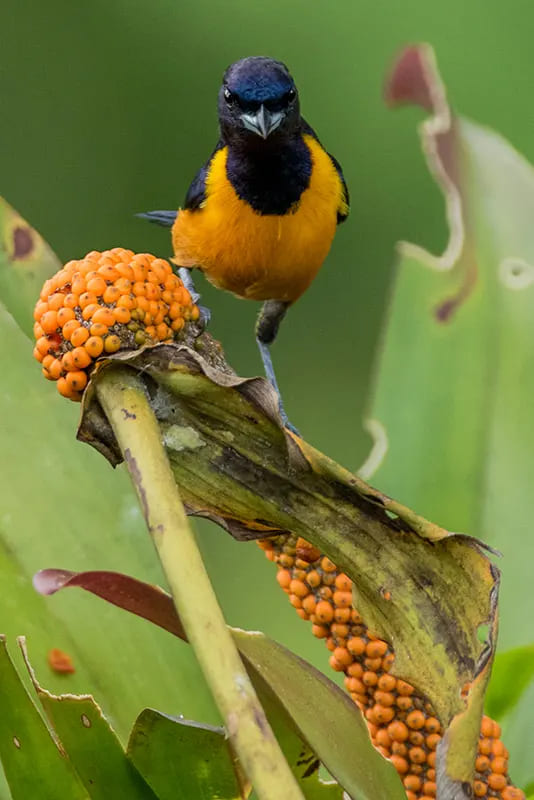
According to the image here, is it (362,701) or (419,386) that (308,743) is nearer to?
(362,701)

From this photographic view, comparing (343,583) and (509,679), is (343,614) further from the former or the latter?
(509,679)

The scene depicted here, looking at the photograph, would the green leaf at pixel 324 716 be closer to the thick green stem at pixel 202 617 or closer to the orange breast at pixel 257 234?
the thick green stem at pixel 202 617

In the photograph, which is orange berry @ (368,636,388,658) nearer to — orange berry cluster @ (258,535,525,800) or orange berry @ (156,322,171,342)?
orange berry cluster @ (258,535,525,800)

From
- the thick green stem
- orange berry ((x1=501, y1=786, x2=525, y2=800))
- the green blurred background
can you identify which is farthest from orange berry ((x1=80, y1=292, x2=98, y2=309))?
the green blurred background

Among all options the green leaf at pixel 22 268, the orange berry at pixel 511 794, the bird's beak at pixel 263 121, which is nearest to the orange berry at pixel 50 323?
the green leaf at pixel 22 268

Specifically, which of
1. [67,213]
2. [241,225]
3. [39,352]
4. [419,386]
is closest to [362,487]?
[39,352]

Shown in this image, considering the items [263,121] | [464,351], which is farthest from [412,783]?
[263,121]

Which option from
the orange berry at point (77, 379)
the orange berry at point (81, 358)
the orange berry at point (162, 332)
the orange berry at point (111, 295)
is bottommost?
the orange berry at point (77, 379)
